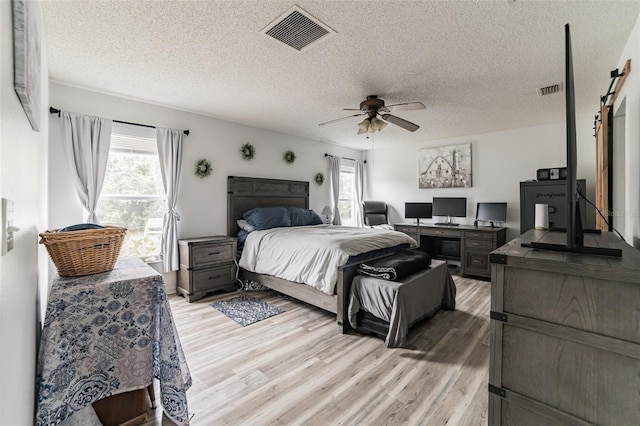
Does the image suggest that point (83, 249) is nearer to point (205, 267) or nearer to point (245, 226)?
point (205, 267)

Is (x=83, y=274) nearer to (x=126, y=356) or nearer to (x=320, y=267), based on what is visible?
(x=126, y=356)

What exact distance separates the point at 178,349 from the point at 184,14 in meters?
2.16

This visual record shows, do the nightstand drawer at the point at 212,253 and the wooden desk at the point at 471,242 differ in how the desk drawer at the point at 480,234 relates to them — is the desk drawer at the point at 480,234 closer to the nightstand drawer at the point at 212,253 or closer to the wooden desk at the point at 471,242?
the wooden desk at the point at 471,242

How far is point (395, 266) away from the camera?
2.79 meters

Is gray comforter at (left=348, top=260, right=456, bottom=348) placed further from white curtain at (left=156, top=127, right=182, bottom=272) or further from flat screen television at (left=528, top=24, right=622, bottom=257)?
white curtain at (left=156, top=127, right=182, bottom=272)

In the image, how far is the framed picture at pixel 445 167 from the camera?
18.3ft

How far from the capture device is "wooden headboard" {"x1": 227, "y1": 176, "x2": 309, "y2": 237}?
4.57 m

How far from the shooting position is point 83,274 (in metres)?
1.56

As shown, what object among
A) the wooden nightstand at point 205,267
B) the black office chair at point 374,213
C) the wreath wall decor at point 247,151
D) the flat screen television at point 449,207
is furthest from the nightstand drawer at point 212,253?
the flat screen television at point 449,207

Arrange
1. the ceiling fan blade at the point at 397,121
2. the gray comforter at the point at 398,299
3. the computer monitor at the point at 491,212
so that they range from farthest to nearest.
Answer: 1. the computer monitor at the point at 491,212
2. the ceiling fan blade at the point at 397,121
3. the gray comforter at the point at 398,299

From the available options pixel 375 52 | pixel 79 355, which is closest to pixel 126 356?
pixel 79 355

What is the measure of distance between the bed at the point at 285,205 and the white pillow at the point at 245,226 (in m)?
0.12

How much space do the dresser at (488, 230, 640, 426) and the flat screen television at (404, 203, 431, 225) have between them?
15.6 ft

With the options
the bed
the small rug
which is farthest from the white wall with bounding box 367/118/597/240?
the small rug
